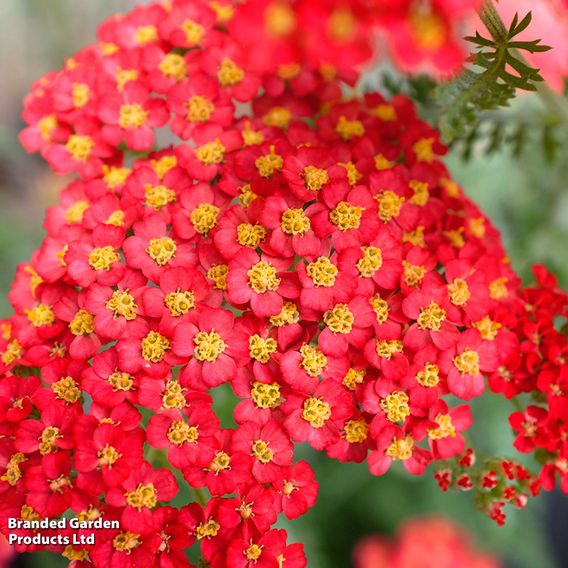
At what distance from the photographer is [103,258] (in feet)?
2.82

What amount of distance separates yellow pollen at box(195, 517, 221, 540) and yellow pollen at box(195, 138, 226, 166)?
457 mm

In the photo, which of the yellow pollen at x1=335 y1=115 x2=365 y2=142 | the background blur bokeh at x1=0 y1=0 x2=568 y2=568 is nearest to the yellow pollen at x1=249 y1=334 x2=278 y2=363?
the yellow pollen at x1=335 y1=115 x2=365 y2=142

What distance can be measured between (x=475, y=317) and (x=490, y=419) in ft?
2.31

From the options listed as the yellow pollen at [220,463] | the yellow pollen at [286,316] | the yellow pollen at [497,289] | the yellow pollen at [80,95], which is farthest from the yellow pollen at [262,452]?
the yellow pollen at [80,95]

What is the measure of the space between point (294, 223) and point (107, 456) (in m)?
0.34

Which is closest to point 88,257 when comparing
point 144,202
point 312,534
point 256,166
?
point 144,202

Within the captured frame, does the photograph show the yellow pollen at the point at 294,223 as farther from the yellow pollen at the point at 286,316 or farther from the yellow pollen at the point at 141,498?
the yellow pollen at the point at 141,498

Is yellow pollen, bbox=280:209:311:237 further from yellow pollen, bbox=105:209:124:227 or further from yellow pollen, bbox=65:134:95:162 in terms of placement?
yellow pollen, bbox=65:134:95:162

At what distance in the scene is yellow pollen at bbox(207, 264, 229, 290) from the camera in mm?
844

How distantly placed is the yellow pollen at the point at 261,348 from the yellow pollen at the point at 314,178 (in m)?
0.20

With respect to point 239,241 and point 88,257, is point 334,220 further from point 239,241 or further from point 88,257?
point 88,257

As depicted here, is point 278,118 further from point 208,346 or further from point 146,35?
point 208,346

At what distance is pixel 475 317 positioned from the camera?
34.6 inches

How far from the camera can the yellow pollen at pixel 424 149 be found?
3.24 ft
